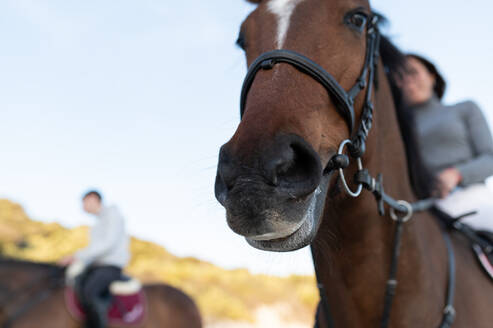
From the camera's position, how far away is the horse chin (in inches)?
51.0

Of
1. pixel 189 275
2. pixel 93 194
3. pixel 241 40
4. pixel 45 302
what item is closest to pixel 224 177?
pixel 241 40

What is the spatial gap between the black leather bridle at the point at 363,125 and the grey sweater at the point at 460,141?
0.65 metres

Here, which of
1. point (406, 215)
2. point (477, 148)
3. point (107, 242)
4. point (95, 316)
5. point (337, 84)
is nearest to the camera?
point (337, 84)

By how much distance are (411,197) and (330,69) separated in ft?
3.12

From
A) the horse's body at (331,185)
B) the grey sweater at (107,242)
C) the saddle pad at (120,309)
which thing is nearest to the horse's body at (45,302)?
the saddle pad at (120,309)

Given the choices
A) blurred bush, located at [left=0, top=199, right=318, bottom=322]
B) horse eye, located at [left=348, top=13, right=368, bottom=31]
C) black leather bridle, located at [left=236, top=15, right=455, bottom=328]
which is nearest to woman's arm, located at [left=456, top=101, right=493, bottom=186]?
black leather bridle, located at [left=236, top=15, right=455, bottom=328]

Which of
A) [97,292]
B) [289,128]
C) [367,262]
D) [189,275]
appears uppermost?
[289,128]

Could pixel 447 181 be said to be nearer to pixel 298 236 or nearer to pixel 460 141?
pixel 460 141

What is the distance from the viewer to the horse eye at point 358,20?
5.87 feet

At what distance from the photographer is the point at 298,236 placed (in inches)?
51.8

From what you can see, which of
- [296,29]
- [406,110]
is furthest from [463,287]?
[296,29]

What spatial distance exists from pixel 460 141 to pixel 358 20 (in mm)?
1398

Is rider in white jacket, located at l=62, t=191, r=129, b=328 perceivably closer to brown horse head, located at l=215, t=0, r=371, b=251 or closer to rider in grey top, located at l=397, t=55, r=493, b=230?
rider in grey top, located at l=397, t=55, r=493, b=230

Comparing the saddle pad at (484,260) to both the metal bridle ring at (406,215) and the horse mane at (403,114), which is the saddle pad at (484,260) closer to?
the horse mane at (403,114)
